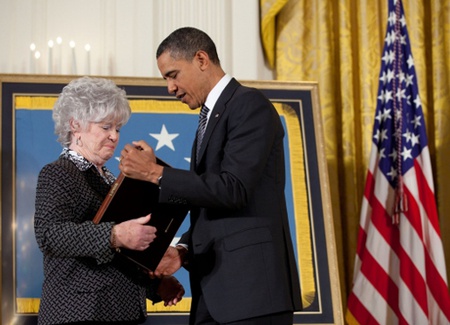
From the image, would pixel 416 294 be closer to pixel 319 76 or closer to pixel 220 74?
pixel 319 76

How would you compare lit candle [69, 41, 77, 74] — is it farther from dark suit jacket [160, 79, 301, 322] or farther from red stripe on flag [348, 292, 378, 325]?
dark suit jacket [160, 79, 301, 322]

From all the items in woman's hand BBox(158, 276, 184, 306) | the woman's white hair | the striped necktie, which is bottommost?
woman's hand BBox(158, 276, 184, 306)

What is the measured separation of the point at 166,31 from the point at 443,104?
1.99 metres

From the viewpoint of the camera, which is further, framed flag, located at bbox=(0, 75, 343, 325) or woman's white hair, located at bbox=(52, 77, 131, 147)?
framed flag, located at bbox=(0, 75, 343, 325)

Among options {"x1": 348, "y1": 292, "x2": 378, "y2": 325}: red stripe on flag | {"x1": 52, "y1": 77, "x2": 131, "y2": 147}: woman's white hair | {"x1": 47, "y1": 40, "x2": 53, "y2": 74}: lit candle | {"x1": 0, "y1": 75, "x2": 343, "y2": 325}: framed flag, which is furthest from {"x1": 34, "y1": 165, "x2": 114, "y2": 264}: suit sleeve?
{"x1": 348, "y1": 292, "x2": 378, "y2": 325}: red stripe on flag

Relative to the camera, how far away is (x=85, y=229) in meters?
2.52

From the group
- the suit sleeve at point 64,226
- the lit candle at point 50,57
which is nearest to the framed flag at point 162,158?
the lit candle at point 50,57

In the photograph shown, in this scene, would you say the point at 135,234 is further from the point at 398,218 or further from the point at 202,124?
the point at 398,218

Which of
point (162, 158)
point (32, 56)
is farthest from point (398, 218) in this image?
point (32, 56)

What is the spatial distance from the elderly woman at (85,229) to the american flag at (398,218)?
7.27 ft

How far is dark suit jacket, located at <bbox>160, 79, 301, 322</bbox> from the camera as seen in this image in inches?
95.0

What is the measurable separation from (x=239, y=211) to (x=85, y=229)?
52 centimetres

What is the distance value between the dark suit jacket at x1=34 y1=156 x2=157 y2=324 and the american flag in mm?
2384

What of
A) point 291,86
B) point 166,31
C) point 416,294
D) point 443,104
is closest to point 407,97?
point 443,104
